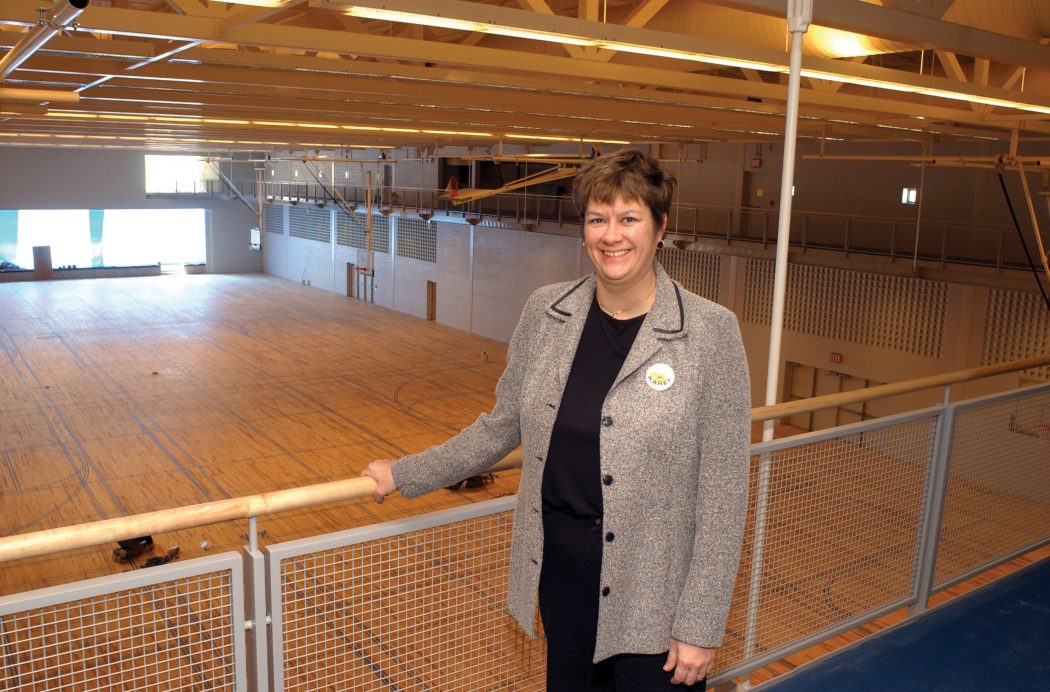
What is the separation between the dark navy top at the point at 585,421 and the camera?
2004 millimetres

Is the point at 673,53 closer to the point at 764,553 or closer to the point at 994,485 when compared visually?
the point at 994,485

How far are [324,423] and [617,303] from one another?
1404 cm

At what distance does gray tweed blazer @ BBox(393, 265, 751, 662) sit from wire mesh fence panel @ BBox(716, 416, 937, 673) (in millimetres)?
1269

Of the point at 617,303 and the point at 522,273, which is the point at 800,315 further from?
the point at 617,303

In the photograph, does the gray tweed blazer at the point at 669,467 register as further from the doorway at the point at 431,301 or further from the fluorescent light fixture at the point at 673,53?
the doorway at the point at 431,301

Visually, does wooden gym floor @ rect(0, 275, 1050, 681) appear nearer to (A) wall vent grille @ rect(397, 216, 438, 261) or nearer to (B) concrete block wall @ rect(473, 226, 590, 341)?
(B) concrete block wall @ rect(473, 226, 590, 341)

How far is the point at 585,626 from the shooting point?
2.15 metres

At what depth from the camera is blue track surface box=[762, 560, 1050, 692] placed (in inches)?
135

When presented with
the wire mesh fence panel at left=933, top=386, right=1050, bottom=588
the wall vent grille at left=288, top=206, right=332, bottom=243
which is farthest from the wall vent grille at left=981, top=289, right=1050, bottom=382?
the wall vent grille at left=288, top=206, right=332, bottom=243


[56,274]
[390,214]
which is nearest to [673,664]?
[390,214]

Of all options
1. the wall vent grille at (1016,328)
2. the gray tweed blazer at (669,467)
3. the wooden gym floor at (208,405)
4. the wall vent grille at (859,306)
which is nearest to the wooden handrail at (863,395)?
the gray tweed blazer at (669,467)

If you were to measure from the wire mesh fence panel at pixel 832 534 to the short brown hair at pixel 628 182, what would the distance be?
5.10 feet

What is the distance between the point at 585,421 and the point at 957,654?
2615 millimetres

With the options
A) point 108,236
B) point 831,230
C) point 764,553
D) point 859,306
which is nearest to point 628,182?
point 764,553
